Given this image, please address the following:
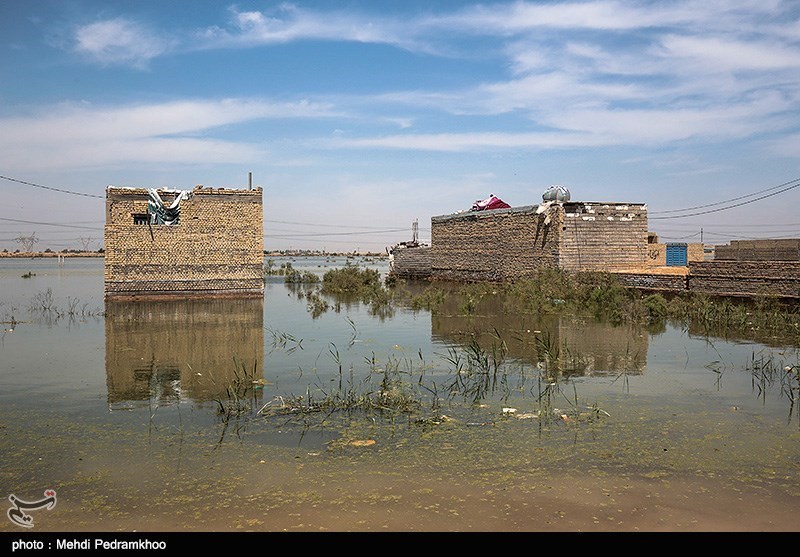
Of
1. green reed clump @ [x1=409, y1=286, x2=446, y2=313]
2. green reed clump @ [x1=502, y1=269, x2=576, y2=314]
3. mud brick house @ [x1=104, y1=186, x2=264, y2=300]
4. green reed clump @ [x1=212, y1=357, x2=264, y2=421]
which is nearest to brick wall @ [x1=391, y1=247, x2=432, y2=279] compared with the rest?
green reed clump @ [x1=502, y1=269, x2=576, y2=314]

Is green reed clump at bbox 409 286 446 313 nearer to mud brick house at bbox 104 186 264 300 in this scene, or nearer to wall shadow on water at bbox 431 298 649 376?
wall shadow on water at bbox 431 298 649 376

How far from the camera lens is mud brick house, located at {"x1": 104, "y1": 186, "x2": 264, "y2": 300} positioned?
21219 millimetres

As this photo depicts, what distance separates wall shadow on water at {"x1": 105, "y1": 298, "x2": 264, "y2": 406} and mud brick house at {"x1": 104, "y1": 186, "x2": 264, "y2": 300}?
5.12 ft

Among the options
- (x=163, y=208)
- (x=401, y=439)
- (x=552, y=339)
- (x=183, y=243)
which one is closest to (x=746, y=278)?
(x=552, y=339)

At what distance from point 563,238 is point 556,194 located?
488 cm

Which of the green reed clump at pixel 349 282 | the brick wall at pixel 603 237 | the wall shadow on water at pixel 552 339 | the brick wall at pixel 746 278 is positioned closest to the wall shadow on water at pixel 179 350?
the wall shadow on water at pixel 552 339

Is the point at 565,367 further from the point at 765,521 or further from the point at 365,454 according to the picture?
the point at 765,521

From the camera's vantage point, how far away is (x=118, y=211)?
21109mm

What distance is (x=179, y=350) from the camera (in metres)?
11.6

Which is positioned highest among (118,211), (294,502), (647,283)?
(118,211)

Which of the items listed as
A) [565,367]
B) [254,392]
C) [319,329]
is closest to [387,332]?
[319,329]

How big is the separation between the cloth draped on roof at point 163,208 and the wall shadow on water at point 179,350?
3.19m

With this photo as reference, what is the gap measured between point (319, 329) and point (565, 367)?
21.9 ft

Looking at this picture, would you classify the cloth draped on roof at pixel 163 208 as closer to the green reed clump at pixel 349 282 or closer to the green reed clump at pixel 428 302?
the green reed clump at pixel 349 282
